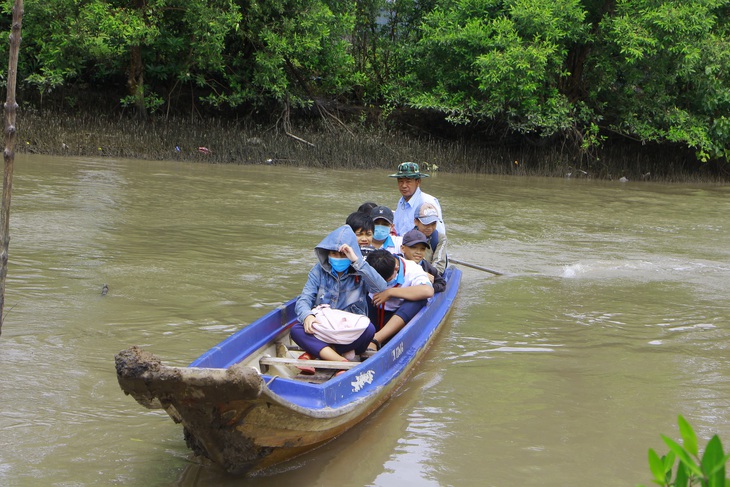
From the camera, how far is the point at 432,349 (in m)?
5.99

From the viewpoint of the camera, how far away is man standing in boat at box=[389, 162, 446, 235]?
23.0 feet

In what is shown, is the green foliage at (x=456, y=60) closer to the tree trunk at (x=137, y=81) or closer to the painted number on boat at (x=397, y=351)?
the tree trunk at (x=137, y=81)

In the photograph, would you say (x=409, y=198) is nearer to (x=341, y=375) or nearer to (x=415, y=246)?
(x=415, y=246)

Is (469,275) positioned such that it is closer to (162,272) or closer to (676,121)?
(162,272)

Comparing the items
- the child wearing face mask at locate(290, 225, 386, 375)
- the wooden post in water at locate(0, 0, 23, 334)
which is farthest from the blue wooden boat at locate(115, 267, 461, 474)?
the wooden post in water at locate(0, 0, 23, 334)

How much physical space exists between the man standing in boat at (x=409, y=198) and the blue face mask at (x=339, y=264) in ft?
7.13

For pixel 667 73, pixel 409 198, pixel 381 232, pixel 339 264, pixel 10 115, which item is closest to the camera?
pixel 10 115

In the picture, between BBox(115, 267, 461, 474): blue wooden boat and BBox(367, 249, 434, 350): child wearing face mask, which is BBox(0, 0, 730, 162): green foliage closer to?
BBox(367, 249, 434, 350): child wearing face mask

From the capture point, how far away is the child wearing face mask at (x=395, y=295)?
5.27 metres

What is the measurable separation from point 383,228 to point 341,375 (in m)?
2.26

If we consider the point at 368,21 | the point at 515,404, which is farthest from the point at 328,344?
the point at 368,21

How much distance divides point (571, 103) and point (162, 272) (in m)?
14.8

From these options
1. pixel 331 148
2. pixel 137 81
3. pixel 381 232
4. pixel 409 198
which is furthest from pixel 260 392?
pixel 137 81

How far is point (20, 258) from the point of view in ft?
26.0
